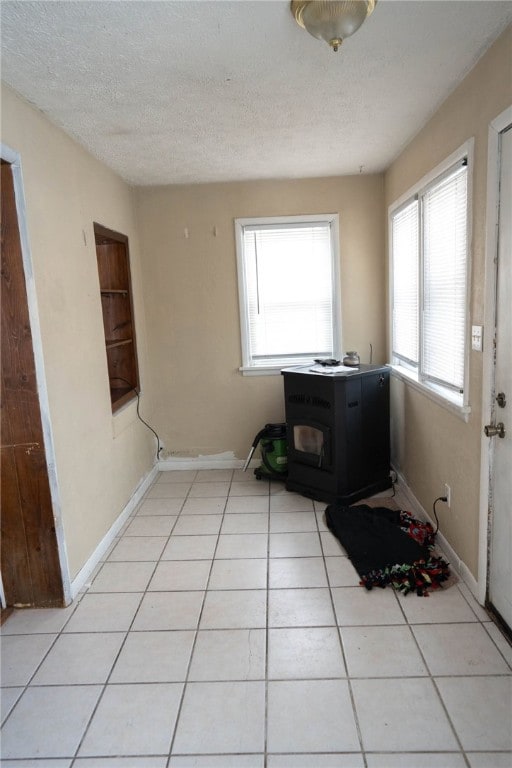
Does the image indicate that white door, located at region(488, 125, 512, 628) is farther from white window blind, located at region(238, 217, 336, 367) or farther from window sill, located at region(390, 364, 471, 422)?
white window blind, located at region(238, 217, 336, 367)

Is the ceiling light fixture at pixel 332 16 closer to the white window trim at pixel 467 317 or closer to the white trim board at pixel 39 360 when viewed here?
the white window trim at pixel 467 317

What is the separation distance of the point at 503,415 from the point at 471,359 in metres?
0.35

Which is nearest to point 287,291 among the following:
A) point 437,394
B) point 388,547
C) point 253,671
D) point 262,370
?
point 262,370

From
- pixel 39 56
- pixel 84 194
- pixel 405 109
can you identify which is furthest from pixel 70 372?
pixel 405 109

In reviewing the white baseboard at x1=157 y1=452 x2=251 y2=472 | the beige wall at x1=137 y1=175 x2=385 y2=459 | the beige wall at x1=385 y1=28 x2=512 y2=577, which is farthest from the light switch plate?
the white baseboard at x1=157 y1=452 x2=251 y2=472

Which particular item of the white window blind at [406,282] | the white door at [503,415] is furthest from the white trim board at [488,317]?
the white window blind at [406,282]

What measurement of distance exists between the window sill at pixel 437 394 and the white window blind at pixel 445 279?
57mm

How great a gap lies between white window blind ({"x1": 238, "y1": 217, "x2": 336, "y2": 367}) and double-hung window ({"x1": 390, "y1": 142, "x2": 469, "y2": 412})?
611 mm

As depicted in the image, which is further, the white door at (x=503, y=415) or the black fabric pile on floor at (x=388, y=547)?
the black fabric pile on floor at (x=388, y=547)

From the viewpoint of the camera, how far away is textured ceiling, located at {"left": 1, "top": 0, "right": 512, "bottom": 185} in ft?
5.31

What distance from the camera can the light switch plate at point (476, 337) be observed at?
6.91ft

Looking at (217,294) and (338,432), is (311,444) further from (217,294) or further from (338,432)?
(217,294)

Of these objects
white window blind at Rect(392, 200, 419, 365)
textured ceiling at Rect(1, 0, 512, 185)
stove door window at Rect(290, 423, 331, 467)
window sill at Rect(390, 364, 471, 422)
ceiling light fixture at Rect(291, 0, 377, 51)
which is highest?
textured ceiling at Rect(1, 0, 512, 185)

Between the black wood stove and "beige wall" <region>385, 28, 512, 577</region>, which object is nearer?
"beige wall" <region>385, 28, 512, 577</region>
